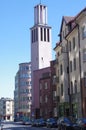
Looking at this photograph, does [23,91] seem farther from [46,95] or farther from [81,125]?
[81,125]

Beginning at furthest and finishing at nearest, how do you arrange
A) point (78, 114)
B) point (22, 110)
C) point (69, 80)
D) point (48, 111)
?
1. point (22, 110)
2. point (48, 111)
3. point (69, 80)
4. point (78, 114)

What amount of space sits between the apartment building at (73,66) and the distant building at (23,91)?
92823 mm

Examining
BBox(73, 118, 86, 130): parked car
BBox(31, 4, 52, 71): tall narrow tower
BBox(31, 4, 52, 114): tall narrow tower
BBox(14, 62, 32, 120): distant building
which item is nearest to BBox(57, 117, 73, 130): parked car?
BBox(73, 118, 86, 130): parked car

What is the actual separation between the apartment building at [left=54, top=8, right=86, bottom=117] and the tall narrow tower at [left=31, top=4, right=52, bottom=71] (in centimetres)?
5616

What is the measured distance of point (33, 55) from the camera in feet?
400

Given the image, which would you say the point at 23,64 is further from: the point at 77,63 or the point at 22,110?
the point at 77,63

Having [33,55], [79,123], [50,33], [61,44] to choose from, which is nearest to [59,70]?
[61,44]

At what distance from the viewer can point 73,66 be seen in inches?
2197

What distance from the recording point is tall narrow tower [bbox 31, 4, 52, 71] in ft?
399

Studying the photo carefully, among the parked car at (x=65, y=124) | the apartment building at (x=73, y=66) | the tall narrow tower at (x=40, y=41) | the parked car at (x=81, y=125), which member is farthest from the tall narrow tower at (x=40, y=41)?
the parked car at (x=81, y=125)

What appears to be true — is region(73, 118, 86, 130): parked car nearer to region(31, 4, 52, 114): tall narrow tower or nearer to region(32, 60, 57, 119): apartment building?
region(32, 60, 57, 119): apartment building

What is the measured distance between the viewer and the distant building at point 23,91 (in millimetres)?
156625

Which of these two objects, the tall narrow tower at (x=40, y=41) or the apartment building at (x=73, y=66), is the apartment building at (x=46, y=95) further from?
the apartment building at (x=73, y=66)

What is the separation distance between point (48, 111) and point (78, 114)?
37611 millimetres
